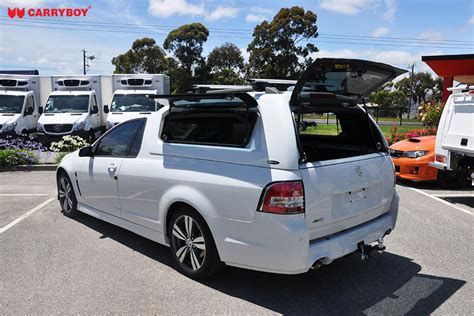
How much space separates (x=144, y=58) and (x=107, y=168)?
5016cm

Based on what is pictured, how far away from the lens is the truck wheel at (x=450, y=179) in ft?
27.7

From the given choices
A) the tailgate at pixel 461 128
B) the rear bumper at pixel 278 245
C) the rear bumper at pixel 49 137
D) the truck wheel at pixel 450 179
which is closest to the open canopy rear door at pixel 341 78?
the rear bumper at pixel 278 245

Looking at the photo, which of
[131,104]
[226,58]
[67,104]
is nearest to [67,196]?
[131,104]

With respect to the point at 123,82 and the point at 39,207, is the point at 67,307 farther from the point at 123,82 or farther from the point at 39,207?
the point at 123,82

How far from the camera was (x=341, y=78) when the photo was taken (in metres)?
3.73

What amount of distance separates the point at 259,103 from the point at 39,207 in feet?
16.0

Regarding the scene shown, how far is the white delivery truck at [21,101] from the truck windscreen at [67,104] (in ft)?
3.47

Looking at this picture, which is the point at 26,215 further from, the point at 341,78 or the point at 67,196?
the point at 341,78

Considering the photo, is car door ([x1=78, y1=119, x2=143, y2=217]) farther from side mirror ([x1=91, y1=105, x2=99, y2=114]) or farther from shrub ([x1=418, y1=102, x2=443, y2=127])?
shrub ([x1=418, y1=102, x2=443, y2=127])

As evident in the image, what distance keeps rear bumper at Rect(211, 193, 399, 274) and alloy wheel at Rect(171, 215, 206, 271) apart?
31cm

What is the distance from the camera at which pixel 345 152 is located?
4422 millimetres

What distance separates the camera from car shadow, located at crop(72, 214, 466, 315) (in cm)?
343

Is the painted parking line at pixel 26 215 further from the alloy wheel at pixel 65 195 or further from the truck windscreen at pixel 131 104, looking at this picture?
the truck windscreen at pixel 131 104

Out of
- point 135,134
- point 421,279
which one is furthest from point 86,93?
point 421,279
